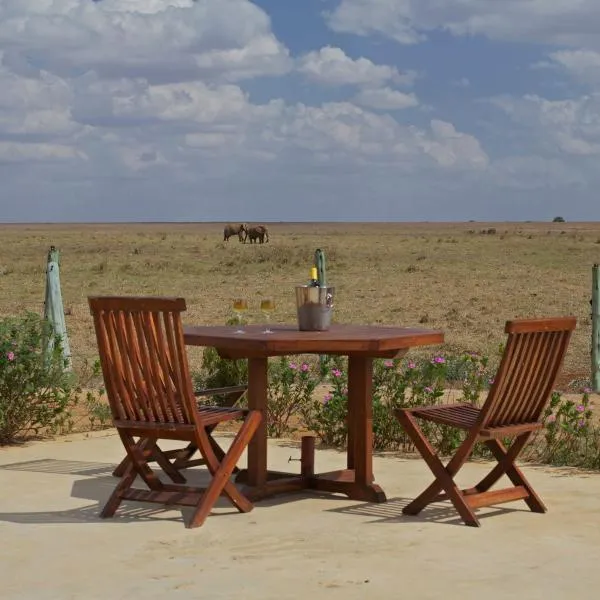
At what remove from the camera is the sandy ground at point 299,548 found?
4.40 m

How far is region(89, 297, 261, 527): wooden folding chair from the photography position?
17.4ft

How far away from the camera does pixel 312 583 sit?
444 cm

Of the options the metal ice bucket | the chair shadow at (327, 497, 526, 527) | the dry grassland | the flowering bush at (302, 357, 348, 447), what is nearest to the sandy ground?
the chair shadow at (327, 497, 526, 527)

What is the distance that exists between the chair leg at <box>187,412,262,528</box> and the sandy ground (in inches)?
2.6

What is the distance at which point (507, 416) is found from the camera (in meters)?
5.56

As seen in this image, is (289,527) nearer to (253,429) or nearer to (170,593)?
(253,429)

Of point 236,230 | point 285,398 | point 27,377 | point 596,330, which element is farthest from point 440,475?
point 236,230

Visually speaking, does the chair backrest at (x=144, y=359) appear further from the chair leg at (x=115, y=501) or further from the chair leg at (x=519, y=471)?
the chair leg at (x=519, y=471)

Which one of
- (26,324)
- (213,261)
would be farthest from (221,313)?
(213,261)

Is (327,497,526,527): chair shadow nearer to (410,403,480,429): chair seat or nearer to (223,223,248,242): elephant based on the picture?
(410,403,480,429): chair seat

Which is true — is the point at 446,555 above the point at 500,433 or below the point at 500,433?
below

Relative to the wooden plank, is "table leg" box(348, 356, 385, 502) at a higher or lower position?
higher

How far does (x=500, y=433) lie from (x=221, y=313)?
13.3 metres

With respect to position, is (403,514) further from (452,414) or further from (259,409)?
(259,409)
